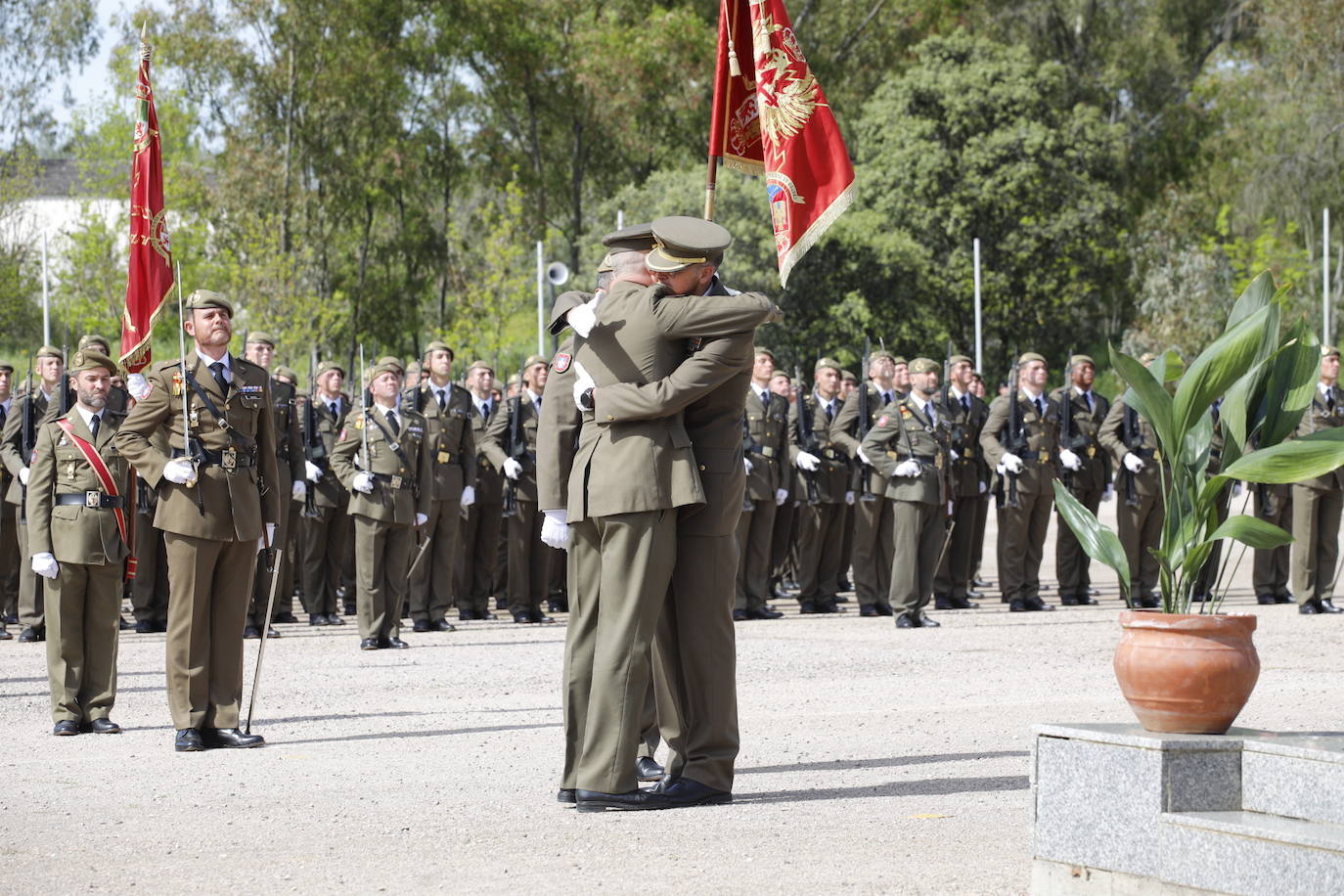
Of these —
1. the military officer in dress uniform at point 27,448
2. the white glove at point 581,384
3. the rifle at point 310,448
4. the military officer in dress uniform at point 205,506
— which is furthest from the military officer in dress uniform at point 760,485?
the white glove at point 581,384

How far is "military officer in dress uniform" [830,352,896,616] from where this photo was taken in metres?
14.8

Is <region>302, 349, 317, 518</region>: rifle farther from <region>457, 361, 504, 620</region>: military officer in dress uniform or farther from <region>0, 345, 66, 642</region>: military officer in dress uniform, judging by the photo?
<region>0, 345, 66, 642</region>: military officer in dress uniform

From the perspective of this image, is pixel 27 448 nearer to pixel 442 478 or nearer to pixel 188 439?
pixel 442 478

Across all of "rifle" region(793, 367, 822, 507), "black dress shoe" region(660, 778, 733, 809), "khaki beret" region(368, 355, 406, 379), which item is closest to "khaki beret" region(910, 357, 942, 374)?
"rifle" region(793, 367, 822, 507)

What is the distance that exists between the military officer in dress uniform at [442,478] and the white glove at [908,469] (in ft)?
11.1

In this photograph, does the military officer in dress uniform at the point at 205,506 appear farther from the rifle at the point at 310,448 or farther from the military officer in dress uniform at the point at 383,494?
the rifle at the point at 310,448

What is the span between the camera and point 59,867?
552 centimetres

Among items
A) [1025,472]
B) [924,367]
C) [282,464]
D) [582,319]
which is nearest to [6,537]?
[282,464]

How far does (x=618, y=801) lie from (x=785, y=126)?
3.18 metres

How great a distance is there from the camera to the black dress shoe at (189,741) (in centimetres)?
792

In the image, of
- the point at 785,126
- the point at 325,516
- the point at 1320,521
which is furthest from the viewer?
the point at 325,516

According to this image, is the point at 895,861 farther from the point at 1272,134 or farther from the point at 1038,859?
the point at 1272,134

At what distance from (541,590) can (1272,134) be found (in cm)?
3165

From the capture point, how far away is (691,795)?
645cm
